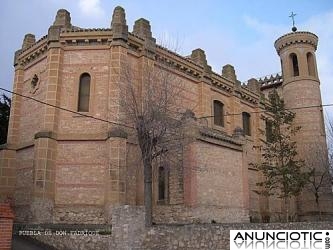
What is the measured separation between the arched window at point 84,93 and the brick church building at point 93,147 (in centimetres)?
5

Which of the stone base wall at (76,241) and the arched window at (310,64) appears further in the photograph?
the arched window at (310,64)

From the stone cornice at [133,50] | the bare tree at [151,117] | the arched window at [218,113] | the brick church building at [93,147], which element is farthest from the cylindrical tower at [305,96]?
the bare tree at [151,117]

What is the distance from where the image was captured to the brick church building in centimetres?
1986

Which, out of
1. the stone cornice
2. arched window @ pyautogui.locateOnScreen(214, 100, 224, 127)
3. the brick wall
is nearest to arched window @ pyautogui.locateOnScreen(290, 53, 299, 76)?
the stone cornice

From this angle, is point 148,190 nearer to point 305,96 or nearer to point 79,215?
point 79,215

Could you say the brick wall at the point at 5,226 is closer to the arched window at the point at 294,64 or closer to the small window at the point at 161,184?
the small window at the point at 161,184

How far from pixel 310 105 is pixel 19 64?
81.4 ft

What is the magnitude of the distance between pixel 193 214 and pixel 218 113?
11.5 meters

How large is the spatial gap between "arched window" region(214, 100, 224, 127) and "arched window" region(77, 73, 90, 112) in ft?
34.2

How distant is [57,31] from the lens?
73.1 ft

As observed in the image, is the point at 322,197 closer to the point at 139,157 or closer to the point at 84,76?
the point at 139,157

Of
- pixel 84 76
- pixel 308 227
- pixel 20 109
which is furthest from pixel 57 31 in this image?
pixel 308 227

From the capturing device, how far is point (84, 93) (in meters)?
22.1

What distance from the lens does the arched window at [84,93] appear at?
2188cm
